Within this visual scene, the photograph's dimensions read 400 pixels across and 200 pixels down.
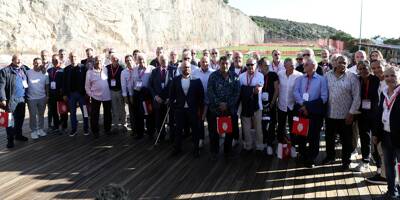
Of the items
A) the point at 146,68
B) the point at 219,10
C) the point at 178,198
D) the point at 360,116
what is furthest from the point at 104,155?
the point at 219,10

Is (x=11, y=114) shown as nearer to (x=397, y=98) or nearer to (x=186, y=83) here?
(x=186, y=83)

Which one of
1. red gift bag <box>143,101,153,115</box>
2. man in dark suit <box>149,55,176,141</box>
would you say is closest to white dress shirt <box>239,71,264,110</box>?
man in dark suit <box>149,55,176,141</box>

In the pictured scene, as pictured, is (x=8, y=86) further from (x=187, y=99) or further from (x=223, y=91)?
(x=223, y=91)

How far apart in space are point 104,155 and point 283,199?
334 centimetres

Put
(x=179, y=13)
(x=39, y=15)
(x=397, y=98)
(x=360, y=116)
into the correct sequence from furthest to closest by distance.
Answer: (x=179, y=13)
(x=39, y=15)
(x=360, y=116)
(x=397, y=98)

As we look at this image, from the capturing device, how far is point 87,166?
5.95 meters

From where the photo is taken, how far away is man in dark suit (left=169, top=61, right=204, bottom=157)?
6250 millimetres

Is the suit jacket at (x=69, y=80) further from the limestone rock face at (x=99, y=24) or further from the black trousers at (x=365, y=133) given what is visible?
the limestone rock face at (x=99, y=24)

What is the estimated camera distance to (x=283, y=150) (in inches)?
241

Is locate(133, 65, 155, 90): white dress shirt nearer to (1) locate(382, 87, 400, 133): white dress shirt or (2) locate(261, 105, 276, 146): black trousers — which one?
(2) locate(261, 105, 276, 146): black trousers

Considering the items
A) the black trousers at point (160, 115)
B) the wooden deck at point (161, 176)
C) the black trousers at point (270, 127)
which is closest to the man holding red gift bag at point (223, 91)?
the black trousers at point (270, 127)

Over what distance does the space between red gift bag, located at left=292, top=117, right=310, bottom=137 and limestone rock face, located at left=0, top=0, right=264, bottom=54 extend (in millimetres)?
13732

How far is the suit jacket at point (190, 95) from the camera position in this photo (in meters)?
6.24

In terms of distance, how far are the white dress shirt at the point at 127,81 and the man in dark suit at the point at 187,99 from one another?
53.0 inches
